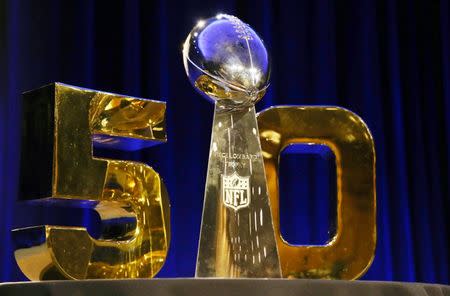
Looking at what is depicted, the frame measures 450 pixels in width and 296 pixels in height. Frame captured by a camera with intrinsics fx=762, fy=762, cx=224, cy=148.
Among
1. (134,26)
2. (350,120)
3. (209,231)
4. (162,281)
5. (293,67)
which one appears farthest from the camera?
(293,67)

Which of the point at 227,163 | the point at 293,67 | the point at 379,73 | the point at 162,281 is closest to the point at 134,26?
the point at 293,67

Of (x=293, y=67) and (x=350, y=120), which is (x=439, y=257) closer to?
(x=293, y=67)

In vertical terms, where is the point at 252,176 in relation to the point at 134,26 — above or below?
below

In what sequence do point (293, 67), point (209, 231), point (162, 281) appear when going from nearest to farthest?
point (162, 281) < point (209, 231) < point (293, 67)

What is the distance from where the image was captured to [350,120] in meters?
1.33

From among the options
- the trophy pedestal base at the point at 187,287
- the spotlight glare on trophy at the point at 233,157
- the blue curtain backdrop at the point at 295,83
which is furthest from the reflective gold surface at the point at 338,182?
the blue curtain backdrop at the point at 295,83

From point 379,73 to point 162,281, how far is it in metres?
1.85

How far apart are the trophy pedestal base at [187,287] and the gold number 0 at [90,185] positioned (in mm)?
278

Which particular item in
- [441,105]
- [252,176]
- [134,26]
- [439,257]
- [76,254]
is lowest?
[439,257]

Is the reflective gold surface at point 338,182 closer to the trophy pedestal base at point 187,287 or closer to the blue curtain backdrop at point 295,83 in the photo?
the trophy pedestal base at point 187,287

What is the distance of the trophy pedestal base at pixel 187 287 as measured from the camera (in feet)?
2.45

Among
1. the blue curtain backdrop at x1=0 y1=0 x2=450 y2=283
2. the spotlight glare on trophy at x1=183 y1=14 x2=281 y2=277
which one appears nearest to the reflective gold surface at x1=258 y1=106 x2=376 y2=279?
the spotlight glare on trophy at x1=183 y1=14 x2=281 y2=277

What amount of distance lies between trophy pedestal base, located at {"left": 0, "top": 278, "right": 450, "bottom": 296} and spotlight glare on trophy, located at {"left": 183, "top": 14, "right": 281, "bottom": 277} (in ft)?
0.90

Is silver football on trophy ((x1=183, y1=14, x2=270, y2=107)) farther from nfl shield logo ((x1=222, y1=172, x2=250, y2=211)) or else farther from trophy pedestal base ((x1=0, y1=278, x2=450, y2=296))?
trophy pedestal base ((x1=0, y1=278, x2=450, y2=296))
